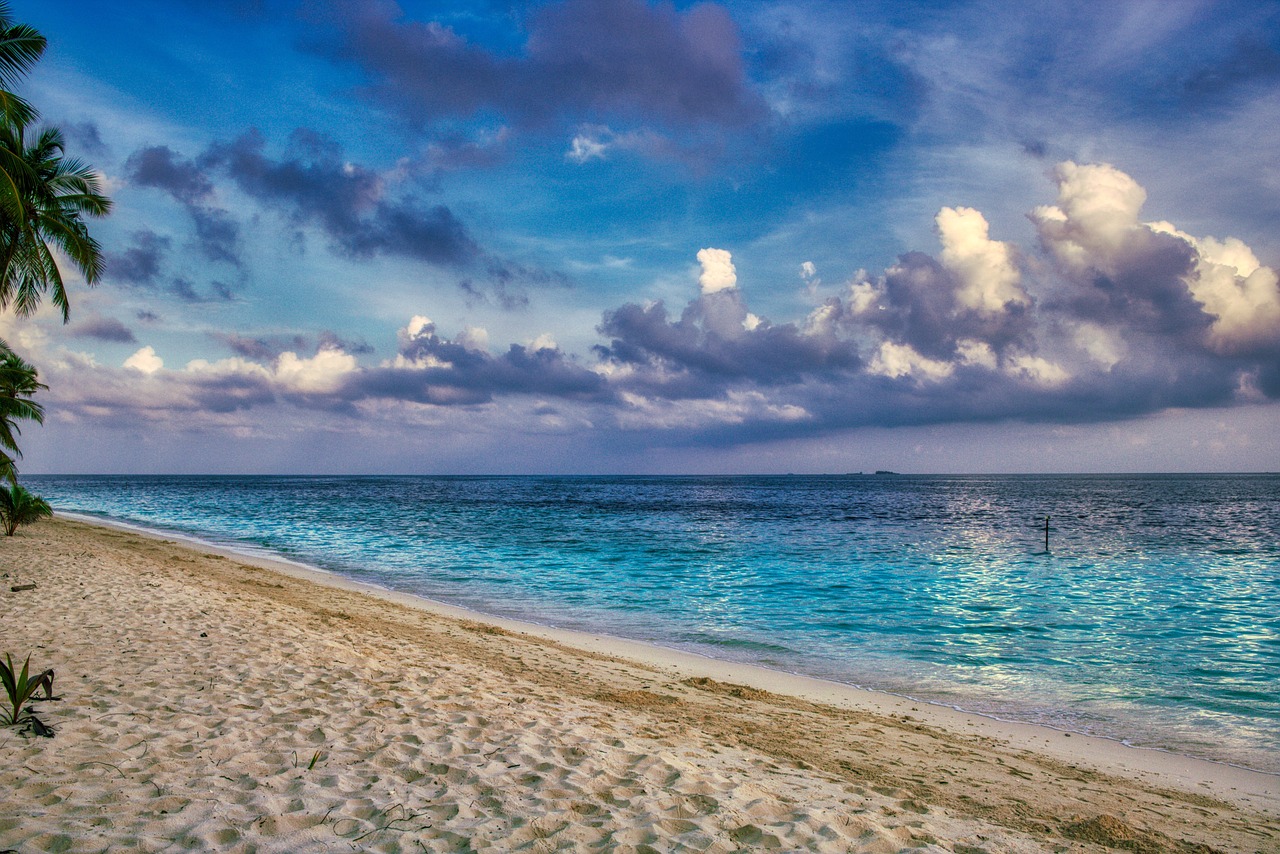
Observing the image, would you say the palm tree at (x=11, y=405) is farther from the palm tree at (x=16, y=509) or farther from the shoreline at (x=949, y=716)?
the shoreline at (x=949, y=716)

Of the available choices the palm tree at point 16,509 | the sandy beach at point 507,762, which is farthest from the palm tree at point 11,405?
the sandy beach at point 507,762

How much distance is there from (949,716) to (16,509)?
1168 inches

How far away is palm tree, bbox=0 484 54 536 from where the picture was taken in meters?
23.1

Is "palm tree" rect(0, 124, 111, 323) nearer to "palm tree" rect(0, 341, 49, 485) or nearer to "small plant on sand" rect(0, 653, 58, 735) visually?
"palm tree" rect(0, 341, 49, 485)

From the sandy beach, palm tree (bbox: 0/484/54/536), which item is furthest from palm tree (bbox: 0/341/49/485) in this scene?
the sandy beach

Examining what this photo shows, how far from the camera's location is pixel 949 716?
Result: 10.0 meters

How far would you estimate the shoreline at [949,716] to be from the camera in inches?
314

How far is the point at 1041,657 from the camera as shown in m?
13.7

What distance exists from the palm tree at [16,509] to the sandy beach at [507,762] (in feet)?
51.9

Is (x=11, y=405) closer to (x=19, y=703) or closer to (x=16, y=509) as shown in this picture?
(x=16, y=509)

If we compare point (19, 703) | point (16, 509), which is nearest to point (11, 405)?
point (16, 509)

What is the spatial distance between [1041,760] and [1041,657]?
21.5ft

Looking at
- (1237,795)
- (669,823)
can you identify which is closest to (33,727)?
(669,823)

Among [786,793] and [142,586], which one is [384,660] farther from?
[142,586]
